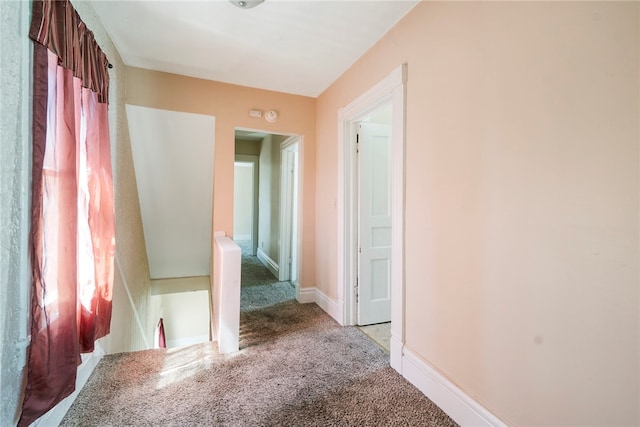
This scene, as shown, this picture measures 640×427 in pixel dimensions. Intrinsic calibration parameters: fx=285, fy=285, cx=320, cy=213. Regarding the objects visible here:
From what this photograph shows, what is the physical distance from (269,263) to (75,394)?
3.47 m

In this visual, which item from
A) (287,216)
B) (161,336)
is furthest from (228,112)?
(161,336)

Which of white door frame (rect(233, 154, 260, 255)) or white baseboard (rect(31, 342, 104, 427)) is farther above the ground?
white door frame (rect(233, 154, 260, 255))

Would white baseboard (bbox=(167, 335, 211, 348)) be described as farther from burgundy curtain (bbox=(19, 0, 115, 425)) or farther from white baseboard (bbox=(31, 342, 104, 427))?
burgundy curtain (bbox=(19, 0, 115, 425))

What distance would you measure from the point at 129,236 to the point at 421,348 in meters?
2.84

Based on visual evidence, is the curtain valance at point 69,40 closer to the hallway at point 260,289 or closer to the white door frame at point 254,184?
the hallway at point 260,289

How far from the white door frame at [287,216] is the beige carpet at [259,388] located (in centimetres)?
185

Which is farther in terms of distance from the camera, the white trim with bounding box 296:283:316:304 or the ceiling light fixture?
the white trim with bounding box 296:283:316:304

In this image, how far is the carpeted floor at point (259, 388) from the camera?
1.55 metres

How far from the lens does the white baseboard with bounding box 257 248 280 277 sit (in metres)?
4.64

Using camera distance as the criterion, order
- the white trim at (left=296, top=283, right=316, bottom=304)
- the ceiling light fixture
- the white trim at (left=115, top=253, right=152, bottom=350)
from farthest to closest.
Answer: the white trim at (left=296, top=283, right=316, bottom=304) → the white trim at (left=115, top=253, right=152, bottom=350) → the ceiling light fixture

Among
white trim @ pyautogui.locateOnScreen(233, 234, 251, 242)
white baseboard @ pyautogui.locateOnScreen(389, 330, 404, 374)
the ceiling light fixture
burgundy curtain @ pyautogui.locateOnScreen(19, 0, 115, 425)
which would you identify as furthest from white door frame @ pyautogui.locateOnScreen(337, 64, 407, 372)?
white trim @ pyautogui.locateOnScreen(233, 234, 251, 242)

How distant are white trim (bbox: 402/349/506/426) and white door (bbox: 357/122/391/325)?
2.90 ft

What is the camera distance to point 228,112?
300 centimetres

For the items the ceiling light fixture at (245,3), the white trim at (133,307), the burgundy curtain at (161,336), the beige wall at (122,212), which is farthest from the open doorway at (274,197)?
the burgundy curtain at (161,336)
